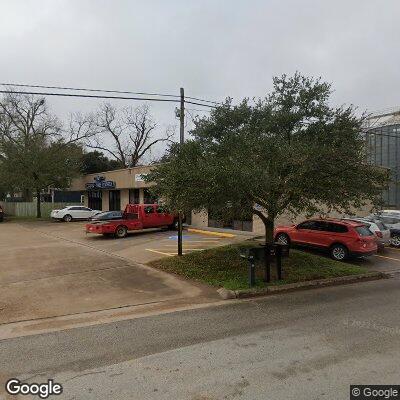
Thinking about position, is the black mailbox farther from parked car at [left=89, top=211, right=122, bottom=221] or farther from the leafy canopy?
parked car at [left=89, top=211, right=122, bottom=221]

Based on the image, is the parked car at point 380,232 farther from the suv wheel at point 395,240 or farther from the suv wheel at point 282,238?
the suv wheel at point 282,238

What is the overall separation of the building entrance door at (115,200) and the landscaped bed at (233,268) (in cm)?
2257

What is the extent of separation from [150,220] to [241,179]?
14686 mm

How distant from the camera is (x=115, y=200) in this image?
38.0 metres

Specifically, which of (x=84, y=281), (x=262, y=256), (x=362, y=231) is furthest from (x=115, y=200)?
(x=262, y=256)

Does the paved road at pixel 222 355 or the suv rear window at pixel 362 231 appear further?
the suv rear window at pixel 362 231

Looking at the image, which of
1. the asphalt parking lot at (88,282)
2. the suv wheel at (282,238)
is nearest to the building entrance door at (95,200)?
the asphalt parking lot at (88,282)

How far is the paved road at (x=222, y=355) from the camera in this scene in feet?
16.6

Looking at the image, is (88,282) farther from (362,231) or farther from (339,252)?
(362,231)

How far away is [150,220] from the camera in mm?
24641

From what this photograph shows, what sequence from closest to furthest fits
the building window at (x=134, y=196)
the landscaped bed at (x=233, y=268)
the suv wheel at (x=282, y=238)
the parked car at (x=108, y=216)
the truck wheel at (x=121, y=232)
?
the landscaped bed at (x=233, y=268) < the suv wheel at (x=282, y=238) < the truck wheel at (x=121, y=232) < the parked car at (x=108, y=216) < the building window at (x=134, y=196)

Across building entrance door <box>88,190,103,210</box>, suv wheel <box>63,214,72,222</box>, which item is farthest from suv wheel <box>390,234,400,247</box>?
building entrance door <box>88,190,103,210</box>

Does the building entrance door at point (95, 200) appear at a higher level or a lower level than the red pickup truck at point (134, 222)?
higher

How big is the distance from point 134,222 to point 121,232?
39.9 inches
